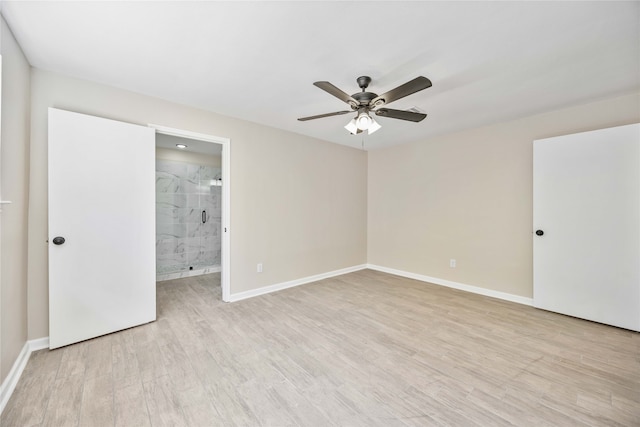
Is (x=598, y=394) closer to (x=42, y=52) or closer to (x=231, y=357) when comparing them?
(x=231, y=357)

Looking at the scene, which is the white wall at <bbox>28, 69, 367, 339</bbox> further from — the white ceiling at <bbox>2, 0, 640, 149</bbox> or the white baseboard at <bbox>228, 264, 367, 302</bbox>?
the white ceiling at <bbox>2, 0, 640, 149</bbox>

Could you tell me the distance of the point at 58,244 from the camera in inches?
87.3

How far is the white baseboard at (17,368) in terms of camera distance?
5.26 ft

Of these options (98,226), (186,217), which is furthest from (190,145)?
(98,226)

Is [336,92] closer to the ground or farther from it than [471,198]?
farther from it

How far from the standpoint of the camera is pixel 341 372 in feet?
6.33

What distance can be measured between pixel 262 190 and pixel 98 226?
188 cm

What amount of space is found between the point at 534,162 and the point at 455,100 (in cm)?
139

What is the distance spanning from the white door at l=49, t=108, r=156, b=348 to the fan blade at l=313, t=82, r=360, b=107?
198 cm

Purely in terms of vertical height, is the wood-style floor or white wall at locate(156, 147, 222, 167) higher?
white wall at locate(156, 147, 222, 167)

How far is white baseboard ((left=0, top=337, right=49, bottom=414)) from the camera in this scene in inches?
63.1

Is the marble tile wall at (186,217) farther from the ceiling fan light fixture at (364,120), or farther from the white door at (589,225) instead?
the white door at (589,225)

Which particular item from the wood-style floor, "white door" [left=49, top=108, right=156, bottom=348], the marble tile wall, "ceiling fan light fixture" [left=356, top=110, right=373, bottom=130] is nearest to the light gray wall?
"white door" [left=49, top=108, right=156, bottom=348]

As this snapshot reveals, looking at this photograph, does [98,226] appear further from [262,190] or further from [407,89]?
[407,89]
